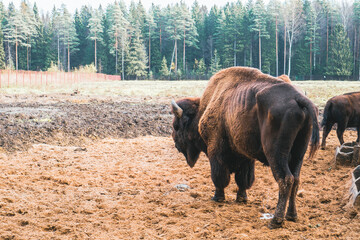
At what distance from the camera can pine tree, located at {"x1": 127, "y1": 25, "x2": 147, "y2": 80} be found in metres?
73.1

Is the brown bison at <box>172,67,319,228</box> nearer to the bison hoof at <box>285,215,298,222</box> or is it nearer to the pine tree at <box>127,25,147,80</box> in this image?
the bison hoof at <box>285,215,298,222</box>

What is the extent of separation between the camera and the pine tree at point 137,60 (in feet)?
240

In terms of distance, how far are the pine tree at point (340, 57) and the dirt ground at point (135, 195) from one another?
2092 inches

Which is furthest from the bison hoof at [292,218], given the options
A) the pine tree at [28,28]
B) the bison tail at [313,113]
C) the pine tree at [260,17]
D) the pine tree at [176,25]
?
the pine tree at [28,28]

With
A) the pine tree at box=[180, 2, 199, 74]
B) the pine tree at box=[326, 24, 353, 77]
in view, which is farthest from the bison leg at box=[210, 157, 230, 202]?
the pine tree at box=[180, 2, 199, 74]

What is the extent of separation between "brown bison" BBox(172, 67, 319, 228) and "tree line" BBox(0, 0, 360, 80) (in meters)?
53.6

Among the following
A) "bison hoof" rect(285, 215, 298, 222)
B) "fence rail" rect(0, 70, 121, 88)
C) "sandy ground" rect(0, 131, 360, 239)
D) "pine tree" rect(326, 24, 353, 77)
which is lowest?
"sandy ground" rect(0, 131, 360, 239)

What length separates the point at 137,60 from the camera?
243ft

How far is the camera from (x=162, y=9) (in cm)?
9275

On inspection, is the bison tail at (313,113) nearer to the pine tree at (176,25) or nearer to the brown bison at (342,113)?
the brown bison at (342,113)

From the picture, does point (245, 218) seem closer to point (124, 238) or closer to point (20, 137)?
point (124, 238)

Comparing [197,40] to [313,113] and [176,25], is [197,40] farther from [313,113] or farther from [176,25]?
[313,113]

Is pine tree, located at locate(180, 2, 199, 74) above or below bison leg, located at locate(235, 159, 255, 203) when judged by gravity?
above

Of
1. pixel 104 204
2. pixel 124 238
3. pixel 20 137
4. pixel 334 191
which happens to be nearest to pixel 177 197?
pixel 104 204
